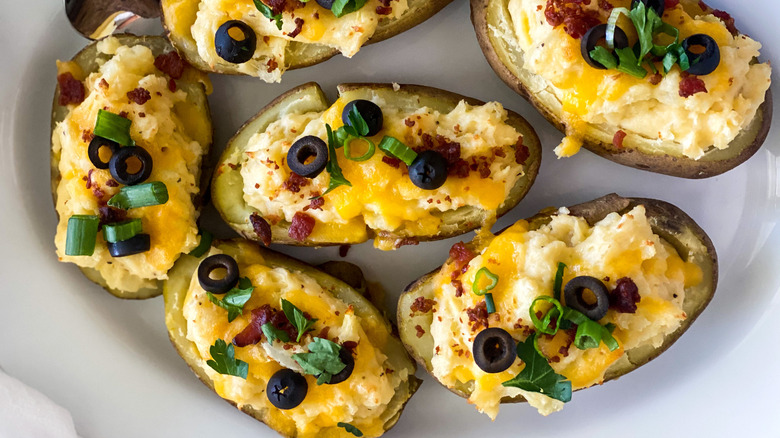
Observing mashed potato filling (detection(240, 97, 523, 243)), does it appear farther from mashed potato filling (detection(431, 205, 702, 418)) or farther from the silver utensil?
the silver utensil

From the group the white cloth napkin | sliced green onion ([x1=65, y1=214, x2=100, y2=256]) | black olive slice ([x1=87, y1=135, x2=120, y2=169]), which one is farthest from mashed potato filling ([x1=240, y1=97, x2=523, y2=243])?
the white cloth napkin

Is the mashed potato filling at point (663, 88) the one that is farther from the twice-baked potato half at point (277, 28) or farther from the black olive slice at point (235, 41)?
the black olive slice at point (235, 41)

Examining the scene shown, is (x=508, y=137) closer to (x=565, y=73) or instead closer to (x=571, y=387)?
(x=565, y=73)

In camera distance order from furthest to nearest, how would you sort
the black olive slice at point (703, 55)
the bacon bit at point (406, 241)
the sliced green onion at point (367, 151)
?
the bacon bit at point (406, 241) → the sliced green onion at point (367, 151) → the black olive slice at point (703, 55)

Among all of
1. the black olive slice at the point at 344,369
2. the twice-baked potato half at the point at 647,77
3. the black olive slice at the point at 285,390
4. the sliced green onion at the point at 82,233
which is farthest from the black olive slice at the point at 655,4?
the sliced green onion at the point at 82,233

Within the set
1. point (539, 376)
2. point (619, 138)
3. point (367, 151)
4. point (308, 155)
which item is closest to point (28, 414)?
point (308, 155)

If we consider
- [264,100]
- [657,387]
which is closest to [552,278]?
[657,387]

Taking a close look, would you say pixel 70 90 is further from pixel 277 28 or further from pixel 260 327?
pixel 260 327
